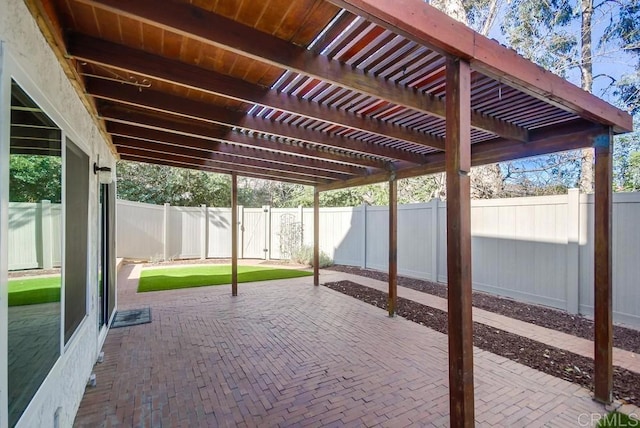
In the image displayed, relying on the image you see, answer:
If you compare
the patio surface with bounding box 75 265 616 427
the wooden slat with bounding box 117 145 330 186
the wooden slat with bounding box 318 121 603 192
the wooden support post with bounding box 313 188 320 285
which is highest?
the wooden slat with bounding box 117 145 330 186

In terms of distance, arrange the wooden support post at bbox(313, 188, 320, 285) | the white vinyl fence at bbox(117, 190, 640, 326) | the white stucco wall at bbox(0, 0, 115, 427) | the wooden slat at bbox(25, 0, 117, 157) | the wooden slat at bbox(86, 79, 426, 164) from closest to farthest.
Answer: the white stucco wall at bbox(0, 0, 115, 427) < the wooden slat at bbox(25, 0, 117, 157) < the wooden slat at bbox(86, 79, 426, 164) < the white vinyl fence at bbox(117, 190, 640, 326) < the wooden support post at bbox(313, 188, 320, 285)

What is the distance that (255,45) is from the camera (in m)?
1.89

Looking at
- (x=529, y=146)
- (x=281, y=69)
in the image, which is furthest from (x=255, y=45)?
(x=529, y=146)

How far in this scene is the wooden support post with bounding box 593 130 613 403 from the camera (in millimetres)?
2646

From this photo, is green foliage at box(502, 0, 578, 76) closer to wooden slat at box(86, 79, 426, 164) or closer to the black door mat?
wooden slat at box(86, 79, 426, 164)

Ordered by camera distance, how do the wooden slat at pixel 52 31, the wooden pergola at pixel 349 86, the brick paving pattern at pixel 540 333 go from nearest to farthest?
the wooden slat at pixel 52 31, the wooden pergola at pixel 349 86, the brick paving pattern at pixel 540 333

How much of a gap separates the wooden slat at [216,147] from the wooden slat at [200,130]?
501mm

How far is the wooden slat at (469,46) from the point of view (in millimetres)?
1459

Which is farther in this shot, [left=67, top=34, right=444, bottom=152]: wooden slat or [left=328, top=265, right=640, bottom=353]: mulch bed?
[left=328, top=265, right=640, bottom=353]: mulch bed

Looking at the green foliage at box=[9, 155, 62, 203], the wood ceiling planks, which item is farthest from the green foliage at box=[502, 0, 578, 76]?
the green foliage at box=[9, 155, 62, 203]

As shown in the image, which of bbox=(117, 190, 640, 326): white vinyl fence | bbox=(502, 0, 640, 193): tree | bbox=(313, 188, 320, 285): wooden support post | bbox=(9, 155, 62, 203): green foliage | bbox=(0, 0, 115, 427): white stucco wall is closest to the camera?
bbox=(0, 0, 115, 427): white stucco wall

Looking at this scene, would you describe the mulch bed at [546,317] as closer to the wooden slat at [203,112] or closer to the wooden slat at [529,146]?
the wooden slat at [529,146]

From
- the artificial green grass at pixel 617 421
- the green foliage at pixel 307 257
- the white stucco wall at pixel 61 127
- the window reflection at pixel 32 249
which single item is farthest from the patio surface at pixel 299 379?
the green foliage at pixel 307 257

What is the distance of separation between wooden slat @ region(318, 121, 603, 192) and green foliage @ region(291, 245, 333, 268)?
19.0 ft
